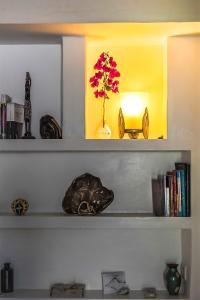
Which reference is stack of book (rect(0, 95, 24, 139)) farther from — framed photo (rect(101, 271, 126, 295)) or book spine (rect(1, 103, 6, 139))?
framed photo (rect(101, 271, 126, 295))

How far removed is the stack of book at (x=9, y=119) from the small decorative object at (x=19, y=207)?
38cm

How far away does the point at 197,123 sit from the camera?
8.60 ft

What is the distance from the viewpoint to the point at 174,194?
2625 mm

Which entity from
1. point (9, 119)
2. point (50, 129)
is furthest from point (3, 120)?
point (50, 129)

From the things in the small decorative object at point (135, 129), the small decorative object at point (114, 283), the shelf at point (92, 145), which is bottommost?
the small decorative object at point (114, 283)

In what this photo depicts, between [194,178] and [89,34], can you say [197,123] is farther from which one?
[89,34]

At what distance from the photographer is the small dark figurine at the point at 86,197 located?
2624 millimetres

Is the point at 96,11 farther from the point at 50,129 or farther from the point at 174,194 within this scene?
the point at 174,194

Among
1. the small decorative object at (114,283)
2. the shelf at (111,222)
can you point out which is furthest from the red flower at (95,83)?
the small decorative object at (114,283)

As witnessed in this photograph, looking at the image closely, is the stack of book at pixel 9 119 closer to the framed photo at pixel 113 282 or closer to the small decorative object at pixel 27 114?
the small decorative object at pixel 27 114

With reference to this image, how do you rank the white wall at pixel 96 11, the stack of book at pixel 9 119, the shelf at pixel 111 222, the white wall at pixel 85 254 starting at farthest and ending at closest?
the white wall at pixel 85 254
the stack of book at pixel 9 119
the shelf at pixel 111 222
the white wall at pixel 96 11

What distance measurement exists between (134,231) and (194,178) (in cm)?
53

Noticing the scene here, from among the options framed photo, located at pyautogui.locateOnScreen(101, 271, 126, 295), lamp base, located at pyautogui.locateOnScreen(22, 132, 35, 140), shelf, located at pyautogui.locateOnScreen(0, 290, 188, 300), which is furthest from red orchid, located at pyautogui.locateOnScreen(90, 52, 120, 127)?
shelf, located at pyautogui.locateOnScreen(0, 290, 188, 300)

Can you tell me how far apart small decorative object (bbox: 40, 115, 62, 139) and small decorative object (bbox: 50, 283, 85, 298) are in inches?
35.4
